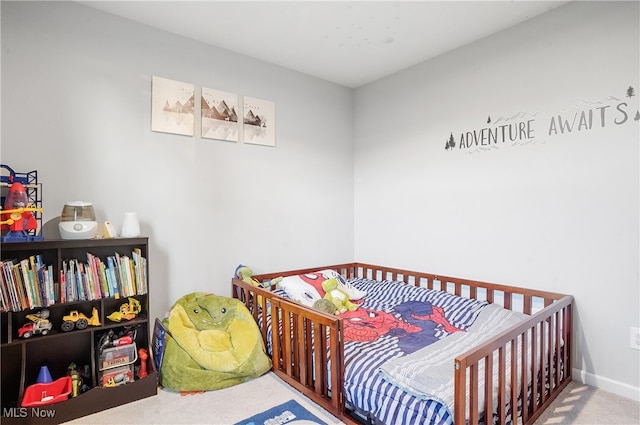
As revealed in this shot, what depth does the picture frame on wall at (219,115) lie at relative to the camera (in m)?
2.53

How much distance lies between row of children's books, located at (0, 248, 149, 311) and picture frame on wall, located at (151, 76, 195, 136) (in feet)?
2.97

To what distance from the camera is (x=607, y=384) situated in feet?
6.54

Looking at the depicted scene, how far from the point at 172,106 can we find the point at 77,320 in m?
1.47

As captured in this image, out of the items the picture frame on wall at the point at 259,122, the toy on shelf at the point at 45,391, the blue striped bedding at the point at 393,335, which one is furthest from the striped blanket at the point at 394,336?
the toy on shelf at the point at 45,391

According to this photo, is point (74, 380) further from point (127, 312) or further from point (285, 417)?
point (285, 417)

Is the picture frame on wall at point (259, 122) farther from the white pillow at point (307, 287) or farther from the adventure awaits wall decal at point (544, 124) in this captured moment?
the adventure awaits wall decal at point (544, 124)

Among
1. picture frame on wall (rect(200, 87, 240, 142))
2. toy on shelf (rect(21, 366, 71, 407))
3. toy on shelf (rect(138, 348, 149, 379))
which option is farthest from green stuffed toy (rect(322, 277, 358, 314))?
toy on shelf (rect(21, 366, 71, 407))

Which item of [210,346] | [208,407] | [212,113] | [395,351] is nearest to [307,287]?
[210,346]

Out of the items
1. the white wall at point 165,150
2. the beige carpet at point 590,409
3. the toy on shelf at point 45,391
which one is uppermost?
the white wall at point 165,150

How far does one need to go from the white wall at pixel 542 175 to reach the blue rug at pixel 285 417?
5.17ft

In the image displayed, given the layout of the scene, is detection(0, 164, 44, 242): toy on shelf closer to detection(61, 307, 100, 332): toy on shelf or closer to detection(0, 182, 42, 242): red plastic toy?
detection(0, 182, 42, 242): red plastic toy

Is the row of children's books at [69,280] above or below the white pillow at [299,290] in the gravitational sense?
above

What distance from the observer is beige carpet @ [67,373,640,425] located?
1.73 metres

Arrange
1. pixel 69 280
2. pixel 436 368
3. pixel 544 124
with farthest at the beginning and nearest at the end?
1. pixel 544 124
2. pixel 69 280
3. pixel 436 368
